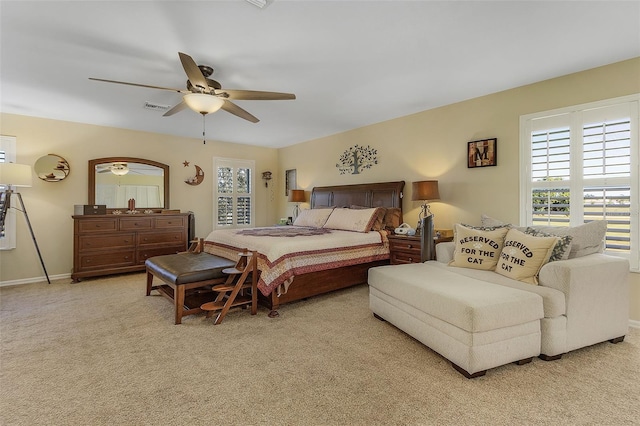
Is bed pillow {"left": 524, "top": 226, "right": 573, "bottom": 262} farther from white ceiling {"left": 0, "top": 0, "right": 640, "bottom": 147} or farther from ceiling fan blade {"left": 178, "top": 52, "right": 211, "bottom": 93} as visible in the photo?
ceiling fan blade {"left": 178, "top": 52, "right": 211, "bottom": 93}

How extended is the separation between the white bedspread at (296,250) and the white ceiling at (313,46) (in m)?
1.73

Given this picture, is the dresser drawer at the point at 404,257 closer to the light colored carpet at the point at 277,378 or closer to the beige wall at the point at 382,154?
the beige wall at the point at 382,154

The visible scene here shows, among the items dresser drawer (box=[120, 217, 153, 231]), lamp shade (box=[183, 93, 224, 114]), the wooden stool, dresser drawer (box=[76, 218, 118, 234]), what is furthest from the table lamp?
dresser drawer (box=[76, 218, 118, 234])

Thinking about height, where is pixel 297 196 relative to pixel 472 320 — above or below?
above

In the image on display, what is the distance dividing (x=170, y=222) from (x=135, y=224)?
1.72ft

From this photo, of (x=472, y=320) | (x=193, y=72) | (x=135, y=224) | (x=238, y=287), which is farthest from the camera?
(x=135, y=224)

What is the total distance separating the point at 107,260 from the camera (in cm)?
468

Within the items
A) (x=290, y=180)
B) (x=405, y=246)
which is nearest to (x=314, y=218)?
(x=405, y=246)

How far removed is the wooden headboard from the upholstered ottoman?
7.57 ft

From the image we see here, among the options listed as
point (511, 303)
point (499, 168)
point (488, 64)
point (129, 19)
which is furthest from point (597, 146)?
point (129, 19)

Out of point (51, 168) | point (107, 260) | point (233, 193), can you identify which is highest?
point (51, 168)

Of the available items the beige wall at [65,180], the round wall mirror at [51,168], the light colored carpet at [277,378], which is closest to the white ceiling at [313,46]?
the beige wall at [65,180]

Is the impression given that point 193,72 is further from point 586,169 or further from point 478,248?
point 586,169

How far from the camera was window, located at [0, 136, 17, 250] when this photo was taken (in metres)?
4.35
